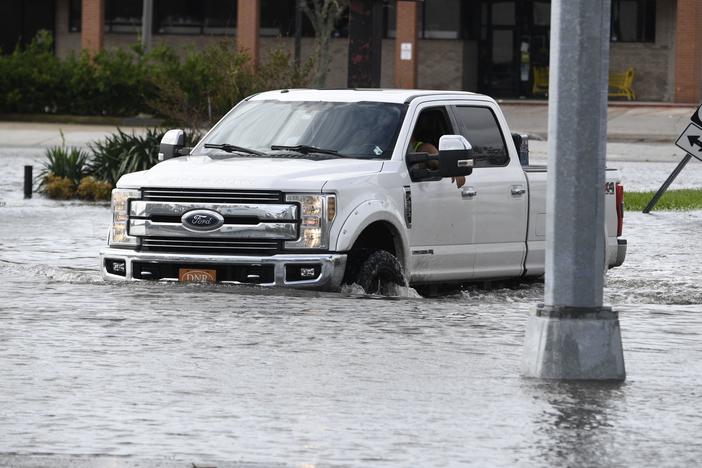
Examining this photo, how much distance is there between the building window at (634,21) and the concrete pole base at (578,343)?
5229 cm

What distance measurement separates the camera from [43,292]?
1343 centimetres

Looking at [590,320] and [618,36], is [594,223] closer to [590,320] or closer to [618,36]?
[590,320]

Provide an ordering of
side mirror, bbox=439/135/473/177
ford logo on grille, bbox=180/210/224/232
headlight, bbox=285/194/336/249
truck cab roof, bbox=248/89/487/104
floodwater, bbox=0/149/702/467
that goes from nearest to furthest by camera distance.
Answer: floodwater, bbox=0/149/702/467, headlight, bbox=285/194/336/249, ford logo on grille, bbox=180/210/224/232, side mirror, bbox=439/135/473/177, truck cab roof, bbox=248/89/487/104

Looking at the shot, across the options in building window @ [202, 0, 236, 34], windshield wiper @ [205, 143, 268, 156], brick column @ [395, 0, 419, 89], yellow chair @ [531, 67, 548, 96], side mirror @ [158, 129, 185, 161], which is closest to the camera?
windshield wiper @ [205, 143, 268, 156]

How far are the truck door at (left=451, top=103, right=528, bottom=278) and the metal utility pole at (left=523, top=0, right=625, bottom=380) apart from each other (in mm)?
4328

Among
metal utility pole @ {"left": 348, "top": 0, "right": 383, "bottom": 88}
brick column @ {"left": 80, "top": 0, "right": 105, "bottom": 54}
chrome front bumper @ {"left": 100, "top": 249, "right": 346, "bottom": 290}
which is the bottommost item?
chrome front bumper @ {"left": 100, "top": 249, "right": 346, "bottom": 290}

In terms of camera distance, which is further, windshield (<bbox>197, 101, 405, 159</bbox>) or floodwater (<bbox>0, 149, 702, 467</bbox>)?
windshield (<bbox>197, 101, 405, 159</bbox>)

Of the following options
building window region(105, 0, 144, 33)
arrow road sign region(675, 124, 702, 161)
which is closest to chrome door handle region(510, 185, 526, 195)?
arrow road sign region(675, 124, 702, 161)

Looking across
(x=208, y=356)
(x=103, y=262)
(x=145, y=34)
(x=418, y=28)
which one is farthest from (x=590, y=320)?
(x=418, y=28)

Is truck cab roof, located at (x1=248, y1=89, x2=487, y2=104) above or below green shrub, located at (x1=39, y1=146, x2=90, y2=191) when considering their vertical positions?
above

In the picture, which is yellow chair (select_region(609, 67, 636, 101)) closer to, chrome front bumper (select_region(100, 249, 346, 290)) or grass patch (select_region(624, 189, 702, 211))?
grass patch (select_region(624, 189, 702, 211))

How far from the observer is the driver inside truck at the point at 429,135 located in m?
13.7

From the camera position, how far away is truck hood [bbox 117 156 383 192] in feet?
40.8

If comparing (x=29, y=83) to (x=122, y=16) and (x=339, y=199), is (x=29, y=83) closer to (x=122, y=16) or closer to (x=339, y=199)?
(x=122, y=16)
